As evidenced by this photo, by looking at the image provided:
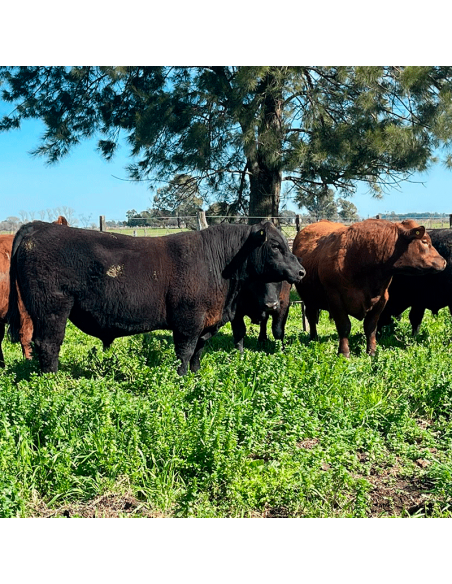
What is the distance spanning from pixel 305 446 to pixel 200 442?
0.96 metres

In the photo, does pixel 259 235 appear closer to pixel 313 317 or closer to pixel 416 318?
pixel 313 317

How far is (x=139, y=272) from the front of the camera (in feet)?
21.0

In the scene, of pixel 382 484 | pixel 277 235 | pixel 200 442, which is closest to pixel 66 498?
pixel 200 442

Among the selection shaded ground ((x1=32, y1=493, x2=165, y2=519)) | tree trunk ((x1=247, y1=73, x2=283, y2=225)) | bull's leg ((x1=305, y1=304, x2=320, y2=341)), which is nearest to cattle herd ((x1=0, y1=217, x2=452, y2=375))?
bull's leg ((x1=305, y1=304, x2=320, y2=341))

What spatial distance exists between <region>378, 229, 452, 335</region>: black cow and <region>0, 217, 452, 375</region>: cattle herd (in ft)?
0.05

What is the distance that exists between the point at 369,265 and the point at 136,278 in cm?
312

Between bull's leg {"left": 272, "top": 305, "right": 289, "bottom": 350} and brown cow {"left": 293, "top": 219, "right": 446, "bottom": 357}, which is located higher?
brown cow {"left": 293, "top": 219, "right": 446, "bottom": 357}

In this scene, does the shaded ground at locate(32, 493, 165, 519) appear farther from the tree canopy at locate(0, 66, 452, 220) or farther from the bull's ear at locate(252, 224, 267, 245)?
the tree canopy at locate(0, 66, 452, 220)

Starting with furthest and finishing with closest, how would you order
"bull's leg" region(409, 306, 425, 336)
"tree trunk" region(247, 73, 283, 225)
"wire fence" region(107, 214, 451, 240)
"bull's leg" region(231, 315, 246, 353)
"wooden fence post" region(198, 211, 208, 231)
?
"wire fence" region(107, 214, 451, 240) → "wooden fence post" region(198, 211, 208, 231) → "tree trunk" region(247, 73, 283, 225) → "bull's leg" region(409, 306, 425, 336) → "bull's leg" region(231, 315, 246, 353)

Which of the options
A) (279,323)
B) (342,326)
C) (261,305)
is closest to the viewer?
(261,305)

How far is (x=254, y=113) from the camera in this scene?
37.1ft

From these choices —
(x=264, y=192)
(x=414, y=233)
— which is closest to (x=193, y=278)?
(x=414, y=233)

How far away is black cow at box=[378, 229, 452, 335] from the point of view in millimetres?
8680

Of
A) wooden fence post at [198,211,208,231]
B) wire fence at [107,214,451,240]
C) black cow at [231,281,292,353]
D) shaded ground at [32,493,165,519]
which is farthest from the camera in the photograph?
wire fence at [107,214,451,240]
